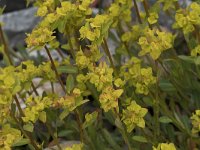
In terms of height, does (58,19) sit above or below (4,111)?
above

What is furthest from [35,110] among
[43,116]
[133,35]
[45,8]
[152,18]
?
[133,35]

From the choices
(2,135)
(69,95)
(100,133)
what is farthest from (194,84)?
(2,135)

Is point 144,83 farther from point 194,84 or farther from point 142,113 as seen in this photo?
point 194,84

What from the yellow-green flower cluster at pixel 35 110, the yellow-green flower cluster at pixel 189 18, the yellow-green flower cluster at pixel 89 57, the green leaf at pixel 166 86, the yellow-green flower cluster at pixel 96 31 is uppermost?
the yellow-green flower cluster at pixel 96 31

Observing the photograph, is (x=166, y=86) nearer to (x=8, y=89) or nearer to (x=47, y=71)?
(x=47, y=71)

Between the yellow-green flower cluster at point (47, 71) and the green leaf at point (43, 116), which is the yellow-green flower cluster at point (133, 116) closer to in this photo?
the green leaf at point (43, 116)

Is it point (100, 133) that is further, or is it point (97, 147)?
point (100, 133)

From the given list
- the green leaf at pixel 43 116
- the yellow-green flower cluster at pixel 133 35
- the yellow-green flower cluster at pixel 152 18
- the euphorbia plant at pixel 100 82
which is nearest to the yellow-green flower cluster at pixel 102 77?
the euphorbia plant at pixel 100 82

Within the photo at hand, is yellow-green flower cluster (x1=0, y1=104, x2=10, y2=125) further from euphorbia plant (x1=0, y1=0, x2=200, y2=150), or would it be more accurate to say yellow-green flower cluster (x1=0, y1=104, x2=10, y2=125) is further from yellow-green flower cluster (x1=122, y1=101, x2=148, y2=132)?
yellow-green flower cluster (x1=122, y1=101, x2=148, y2=132)
